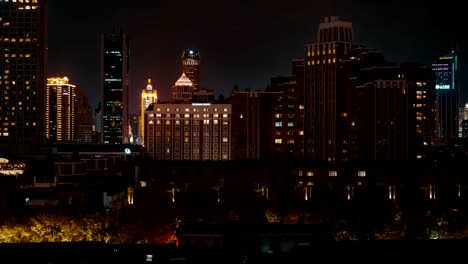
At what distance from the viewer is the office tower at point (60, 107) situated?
373 feet

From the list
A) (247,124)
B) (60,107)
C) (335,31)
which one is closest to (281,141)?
(247,124)

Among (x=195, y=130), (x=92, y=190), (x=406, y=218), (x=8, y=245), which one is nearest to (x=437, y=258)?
(x=406, y=218)

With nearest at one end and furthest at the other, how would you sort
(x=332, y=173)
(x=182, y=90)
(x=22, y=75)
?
(x=332, y=173)
(x=22, y=75)
(x=182, y=90)

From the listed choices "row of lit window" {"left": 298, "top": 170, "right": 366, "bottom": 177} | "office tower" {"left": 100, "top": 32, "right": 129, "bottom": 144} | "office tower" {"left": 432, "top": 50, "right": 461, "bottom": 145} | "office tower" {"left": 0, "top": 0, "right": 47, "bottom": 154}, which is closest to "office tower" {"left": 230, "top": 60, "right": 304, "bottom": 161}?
"row of lit window" {"left": 298, "top": 170, "right": 366, "bottom": 177}

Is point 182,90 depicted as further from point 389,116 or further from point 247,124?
point 389,116

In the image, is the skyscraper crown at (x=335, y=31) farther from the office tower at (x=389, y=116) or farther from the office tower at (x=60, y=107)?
the office tower at (x=60, y=107)

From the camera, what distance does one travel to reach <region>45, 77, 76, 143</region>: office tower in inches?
4472

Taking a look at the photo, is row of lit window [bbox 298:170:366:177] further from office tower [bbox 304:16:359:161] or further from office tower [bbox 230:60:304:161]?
office tower [bbox 230:60:304:161]

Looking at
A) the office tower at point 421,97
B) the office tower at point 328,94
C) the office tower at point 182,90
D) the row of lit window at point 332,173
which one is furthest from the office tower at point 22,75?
the office tower at point 421,97

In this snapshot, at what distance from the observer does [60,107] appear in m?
115

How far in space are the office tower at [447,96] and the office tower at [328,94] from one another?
51.5 meters

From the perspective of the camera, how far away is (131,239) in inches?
1104

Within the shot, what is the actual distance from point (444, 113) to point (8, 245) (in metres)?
98.9

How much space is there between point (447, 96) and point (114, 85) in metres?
48.6
